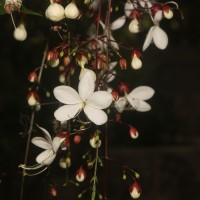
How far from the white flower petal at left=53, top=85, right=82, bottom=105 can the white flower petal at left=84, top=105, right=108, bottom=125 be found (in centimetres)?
3

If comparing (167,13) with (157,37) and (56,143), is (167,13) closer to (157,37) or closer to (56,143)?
(157,37)

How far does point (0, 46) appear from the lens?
1.59 metres

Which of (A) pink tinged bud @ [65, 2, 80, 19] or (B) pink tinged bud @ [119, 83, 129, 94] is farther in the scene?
(B) pink tinged bud @ [119, 83, 129, 94]

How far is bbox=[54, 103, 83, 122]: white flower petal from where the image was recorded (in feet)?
2.11

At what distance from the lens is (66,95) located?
0.66 metres

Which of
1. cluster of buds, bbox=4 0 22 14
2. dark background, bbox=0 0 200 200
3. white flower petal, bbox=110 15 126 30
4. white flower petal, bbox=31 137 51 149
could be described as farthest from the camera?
dark background, bbox=0 0 200 200

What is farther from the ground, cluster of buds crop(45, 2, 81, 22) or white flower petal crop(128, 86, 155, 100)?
cluster of buds crop(45, 2, 81, 22)

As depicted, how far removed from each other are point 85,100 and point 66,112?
36 millimetres

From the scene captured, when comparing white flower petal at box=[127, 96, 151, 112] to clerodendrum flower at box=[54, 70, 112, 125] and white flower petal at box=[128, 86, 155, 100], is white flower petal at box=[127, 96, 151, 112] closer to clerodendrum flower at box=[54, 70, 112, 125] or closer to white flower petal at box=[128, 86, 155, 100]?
white flower petal at box=[128, 86, 155, 100]

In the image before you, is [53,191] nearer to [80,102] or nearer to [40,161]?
[40,161]

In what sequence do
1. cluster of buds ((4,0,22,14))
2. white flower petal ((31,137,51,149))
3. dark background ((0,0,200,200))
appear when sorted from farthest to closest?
dark background ((0,0,200,200))
white flower petal ((31,137,51,149))
cluster of buds ((4,0,22,14))

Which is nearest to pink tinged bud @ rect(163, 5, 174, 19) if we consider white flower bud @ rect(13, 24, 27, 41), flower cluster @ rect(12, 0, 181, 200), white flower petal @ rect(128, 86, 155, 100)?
flower cluster @ rect(12, 0, 181, 200)

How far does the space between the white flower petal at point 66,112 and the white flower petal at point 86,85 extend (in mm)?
18

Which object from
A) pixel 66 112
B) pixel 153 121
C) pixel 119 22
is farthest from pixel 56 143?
pixel 153 121
